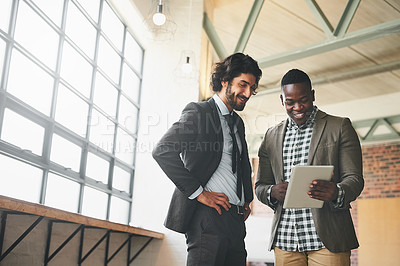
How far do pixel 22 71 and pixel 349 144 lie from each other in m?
2.45

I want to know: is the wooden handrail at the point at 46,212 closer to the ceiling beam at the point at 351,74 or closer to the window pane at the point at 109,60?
the window pane at the point at 109,60

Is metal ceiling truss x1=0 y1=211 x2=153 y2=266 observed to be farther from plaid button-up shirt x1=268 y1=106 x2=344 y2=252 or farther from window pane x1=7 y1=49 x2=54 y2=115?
plaid button-up shirt x1=268 y1=106 x2=344 y2=252

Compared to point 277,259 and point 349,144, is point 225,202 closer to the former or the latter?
point 277,259

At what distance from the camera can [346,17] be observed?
4.82 m

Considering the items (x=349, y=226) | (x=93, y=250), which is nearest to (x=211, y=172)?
(x=349, y=226)

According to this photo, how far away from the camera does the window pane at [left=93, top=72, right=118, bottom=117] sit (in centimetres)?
459

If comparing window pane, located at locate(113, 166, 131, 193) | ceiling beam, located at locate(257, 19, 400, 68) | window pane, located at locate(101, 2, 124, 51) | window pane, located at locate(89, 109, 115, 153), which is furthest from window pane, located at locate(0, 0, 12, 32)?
ceiling beam, located at locate(257, 19, 400, 68)

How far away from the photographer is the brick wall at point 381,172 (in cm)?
873

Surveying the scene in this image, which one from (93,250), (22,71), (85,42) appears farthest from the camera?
(85,42)

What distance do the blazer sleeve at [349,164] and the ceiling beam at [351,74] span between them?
18.4ft

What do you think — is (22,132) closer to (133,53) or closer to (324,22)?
(133,53)

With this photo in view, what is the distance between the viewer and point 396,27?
4.52m

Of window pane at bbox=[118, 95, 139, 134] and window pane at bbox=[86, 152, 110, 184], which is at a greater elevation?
window pane at bbox=[118, 95, 139, 134]

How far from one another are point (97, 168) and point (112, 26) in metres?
1.68
